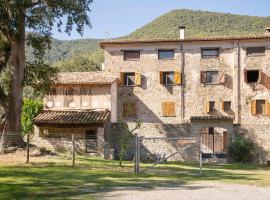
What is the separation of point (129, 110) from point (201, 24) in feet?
267

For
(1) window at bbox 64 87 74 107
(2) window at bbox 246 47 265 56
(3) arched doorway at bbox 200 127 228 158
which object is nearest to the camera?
(3) arched doorway at bbox 200 127 228 158

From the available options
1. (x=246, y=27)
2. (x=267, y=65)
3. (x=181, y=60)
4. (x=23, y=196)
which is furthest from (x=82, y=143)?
(x=246, y=27)

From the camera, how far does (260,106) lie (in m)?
45.8

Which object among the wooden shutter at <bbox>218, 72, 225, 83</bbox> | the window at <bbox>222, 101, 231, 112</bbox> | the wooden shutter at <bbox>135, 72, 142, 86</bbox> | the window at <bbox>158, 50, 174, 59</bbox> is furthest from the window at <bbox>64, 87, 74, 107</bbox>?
the window at <bbox>222, 101, 231, 112</bbox>

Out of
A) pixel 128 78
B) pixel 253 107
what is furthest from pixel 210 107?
pixel 128 78

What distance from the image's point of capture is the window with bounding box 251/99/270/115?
149 feet

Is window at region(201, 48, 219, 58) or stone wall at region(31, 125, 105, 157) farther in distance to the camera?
window at region(201, 48, 219, 58)

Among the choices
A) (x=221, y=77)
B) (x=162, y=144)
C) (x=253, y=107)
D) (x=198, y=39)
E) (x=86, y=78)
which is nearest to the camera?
(x=162, y=144)

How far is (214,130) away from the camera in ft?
142

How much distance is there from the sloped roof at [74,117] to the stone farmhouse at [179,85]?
0.11 meters

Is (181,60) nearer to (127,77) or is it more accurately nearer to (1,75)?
(127,77)

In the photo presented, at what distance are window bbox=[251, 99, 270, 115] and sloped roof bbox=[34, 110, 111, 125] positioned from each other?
1506 centimetres

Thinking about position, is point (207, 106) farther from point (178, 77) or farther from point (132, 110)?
point (132, 110)

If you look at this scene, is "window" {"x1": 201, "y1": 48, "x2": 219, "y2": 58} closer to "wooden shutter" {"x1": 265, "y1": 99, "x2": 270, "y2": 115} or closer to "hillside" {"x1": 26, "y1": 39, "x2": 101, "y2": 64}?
"wooden shutter" {"x1": 265, "y1": 99, "x2": 270, "y2": 115}
